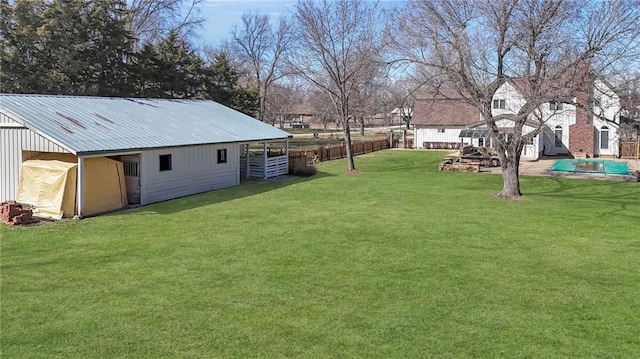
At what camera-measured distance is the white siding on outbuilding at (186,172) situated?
1786 centimetres

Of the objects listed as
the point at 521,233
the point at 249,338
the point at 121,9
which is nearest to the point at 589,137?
the point at 521,233

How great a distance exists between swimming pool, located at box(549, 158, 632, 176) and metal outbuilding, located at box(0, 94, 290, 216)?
1669 cm

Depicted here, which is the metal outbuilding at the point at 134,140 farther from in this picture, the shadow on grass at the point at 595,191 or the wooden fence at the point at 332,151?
the shadow on grass at the point at 595,191

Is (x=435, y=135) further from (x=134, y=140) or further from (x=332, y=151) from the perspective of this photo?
(x=134, y=140)

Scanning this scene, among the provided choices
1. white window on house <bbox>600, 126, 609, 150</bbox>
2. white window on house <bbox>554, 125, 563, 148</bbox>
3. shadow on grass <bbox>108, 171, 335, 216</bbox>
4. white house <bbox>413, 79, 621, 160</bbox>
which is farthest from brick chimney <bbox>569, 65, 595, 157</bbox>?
shadow on grass <bbox>108, 171, 335, 216</bbox>

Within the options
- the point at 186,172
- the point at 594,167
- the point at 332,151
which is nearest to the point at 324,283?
the point at 186,172

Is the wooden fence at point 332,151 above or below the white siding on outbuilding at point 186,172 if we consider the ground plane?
above

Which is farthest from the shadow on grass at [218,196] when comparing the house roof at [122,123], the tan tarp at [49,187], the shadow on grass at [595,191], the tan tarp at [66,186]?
the shadow on grass at [595,191]

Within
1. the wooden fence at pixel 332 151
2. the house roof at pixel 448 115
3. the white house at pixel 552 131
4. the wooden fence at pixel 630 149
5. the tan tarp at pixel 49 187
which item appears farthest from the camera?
the house roof at pixel 448 115

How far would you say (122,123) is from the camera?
18734mm

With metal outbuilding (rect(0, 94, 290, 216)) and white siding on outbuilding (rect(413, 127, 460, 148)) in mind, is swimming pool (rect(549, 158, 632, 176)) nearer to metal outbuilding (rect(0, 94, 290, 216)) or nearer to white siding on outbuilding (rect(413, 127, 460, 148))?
white siding on outbuilding (rect(413, 127, 460, 148))

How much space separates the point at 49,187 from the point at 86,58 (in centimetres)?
1902

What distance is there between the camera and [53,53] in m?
30.6

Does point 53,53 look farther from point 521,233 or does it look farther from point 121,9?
point 521,233
